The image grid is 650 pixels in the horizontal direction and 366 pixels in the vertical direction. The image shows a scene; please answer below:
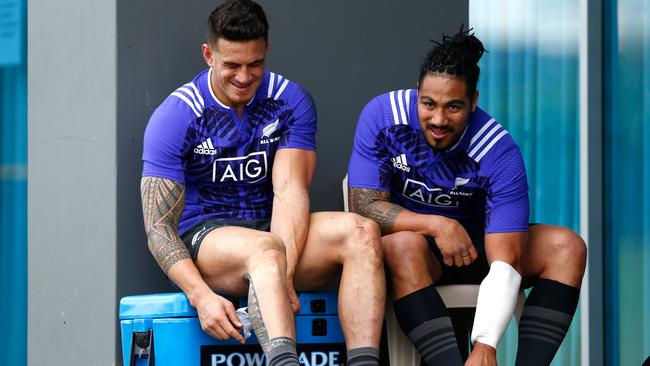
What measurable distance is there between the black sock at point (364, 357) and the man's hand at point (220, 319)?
31 centimetres

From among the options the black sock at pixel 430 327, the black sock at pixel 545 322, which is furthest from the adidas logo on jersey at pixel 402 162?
the black sock at pixel 545 322

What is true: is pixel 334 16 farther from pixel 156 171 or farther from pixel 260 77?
pixel 156 171

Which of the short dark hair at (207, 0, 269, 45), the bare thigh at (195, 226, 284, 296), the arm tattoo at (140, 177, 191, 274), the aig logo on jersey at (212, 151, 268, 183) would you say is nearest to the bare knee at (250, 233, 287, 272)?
the bare thigh at (195, 226, 284, 296)

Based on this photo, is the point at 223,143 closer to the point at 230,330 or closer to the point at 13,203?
the point at 230,330

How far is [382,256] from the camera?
10.4ft

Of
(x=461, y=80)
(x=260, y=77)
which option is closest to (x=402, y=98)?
(x=461, y=80)

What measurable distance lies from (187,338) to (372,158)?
79 cm

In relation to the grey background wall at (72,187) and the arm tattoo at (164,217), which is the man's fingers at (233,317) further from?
the grey background wall at (72,187)

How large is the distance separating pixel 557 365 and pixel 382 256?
1601 millimetres

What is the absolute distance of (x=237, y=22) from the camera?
3.33 meters

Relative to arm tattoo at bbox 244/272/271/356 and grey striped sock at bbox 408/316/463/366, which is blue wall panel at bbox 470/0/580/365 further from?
arm tattoo at bbox 244/272/271/356

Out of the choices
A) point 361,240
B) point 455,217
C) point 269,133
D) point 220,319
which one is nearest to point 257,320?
point 220,319

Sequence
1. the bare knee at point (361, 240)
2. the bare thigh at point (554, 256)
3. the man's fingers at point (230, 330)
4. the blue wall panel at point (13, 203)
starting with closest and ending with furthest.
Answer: the man's fingers at point (230, 330), the bare knee at point (361, 240), the bare thigh at point (554, 256), the blue wall panel at point (13, 203)

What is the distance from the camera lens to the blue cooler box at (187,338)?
3.15 metres
